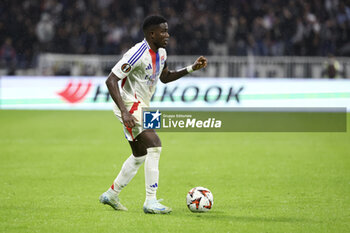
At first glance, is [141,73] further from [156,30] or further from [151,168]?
[151,168]

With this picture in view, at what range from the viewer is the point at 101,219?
597cm

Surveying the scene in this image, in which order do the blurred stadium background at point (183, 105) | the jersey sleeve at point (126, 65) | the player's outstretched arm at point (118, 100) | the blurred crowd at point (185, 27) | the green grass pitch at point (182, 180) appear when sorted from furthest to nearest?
the blurred crowd at point (185, 27) → the blurred stadium background at point (183, 105) → the jersey sleeve at point (126, 65) → the player's outstretched arm at point (118, 100) → the green grass pitch at point (182, 180)

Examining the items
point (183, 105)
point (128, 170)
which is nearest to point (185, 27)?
point (183, 105)

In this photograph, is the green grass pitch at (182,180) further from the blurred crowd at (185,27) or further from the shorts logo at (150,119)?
the blurred crowd at (185,27)

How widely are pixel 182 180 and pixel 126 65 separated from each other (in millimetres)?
2995

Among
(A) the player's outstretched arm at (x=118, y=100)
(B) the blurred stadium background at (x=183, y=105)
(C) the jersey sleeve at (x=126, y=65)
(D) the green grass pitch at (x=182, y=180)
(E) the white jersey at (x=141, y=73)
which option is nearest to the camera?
(D) the green grass pitch at (x=182, y=180)

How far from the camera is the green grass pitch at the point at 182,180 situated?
584cm

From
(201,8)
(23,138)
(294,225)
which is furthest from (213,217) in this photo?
(201,8)

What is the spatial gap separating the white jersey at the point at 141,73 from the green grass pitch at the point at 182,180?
1.30m

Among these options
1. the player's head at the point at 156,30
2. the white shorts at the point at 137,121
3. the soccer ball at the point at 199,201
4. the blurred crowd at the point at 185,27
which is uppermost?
the player's head at the point at 156,30

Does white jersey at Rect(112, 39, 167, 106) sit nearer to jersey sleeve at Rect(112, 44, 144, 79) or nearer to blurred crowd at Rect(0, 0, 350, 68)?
jersey sleeve at Rect(112, 44, 144, 79)

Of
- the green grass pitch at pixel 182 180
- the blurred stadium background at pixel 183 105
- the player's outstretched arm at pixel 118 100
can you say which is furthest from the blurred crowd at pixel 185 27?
the player's outstretched arm at pixel 118 100

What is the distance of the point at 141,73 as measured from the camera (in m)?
6.34

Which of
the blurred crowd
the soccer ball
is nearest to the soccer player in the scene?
the soccer ball
